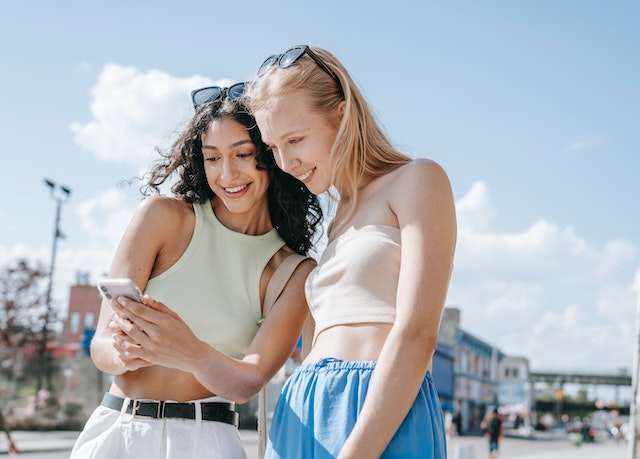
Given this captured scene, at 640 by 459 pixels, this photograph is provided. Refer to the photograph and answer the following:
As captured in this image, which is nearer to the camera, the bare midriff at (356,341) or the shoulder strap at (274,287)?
the bare midriff at (356,341)

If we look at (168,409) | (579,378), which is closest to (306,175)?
(168,409)

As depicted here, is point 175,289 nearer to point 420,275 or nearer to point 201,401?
point 201,401

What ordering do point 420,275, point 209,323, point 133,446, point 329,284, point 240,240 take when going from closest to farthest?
point 420,275, point 329,284, point 133,446, point 209,323, point 240,240

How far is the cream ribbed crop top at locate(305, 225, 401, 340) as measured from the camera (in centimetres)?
218

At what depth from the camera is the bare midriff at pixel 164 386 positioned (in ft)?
8.51

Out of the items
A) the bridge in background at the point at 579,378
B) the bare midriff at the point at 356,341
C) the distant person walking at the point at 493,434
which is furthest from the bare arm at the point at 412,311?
the bridge in background at the point at 579,378

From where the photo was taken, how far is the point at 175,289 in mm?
2746

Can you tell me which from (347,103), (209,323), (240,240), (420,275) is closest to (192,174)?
(240,240)

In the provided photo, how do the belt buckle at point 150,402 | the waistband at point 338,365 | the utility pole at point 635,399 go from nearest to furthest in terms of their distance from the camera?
1. the waistband at point 338,365
2. the belt buckle at point 150,402
3. the utility pole at point 635,399

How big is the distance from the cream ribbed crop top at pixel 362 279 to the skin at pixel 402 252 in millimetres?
30

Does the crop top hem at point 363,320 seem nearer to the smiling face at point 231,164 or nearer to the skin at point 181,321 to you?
the skin at point 181,321

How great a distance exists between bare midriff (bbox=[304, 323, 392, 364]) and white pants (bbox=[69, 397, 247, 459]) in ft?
1.78

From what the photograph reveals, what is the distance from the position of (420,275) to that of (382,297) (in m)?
0.17

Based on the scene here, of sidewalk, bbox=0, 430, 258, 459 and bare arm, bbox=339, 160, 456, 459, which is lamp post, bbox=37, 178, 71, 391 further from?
bare arm, bbox=339, 160, 456, 459
